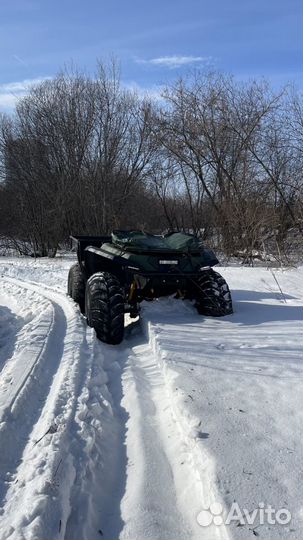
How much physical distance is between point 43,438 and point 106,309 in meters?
2.83

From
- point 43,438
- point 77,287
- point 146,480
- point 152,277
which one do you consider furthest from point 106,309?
point 146,480

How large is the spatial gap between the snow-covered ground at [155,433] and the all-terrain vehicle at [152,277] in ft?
1.76

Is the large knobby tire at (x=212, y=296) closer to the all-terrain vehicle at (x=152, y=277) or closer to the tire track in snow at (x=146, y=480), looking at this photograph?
the all-terrain vehicle at (x=152, y=277)

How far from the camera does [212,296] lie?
7008mm

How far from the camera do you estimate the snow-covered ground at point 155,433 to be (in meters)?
2.54

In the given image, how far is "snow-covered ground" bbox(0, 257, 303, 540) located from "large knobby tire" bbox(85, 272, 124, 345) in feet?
0.52

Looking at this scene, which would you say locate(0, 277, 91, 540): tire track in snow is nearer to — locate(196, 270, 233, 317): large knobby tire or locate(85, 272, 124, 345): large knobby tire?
locate(85, 272, 124, 345): large knobby tire

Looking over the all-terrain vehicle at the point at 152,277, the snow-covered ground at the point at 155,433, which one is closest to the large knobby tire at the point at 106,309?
the all-terrain vehicle at the point at 152,277

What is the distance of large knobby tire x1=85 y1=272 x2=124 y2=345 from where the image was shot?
6.00 meters

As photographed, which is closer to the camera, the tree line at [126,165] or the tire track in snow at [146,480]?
the tire track in snow at [146,480]

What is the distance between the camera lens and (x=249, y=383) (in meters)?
4.23

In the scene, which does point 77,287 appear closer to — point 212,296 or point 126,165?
point 212,296

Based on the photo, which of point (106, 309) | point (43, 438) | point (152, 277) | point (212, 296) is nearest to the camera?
point (43, 438)

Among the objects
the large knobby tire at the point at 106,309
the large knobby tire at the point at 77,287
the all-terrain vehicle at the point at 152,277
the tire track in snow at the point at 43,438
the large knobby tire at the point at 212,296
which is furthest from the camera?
the large knobby tire at the point at 77,287
